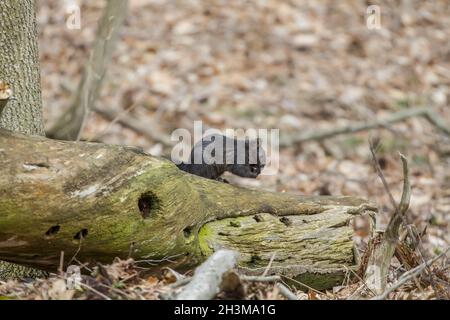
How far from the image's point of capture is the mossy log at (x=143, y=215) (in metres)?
2.90

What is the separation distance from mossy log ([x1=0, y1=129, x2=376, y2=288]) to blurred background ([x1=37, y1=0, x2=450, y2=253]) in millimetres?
3095

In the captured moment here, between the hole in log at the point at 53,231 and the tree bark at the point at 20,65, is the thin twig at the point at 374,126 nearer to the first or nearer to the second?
the tree bark at the point at 20,65

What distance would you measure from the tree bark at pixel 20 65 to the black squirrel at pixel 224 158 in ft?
2.98

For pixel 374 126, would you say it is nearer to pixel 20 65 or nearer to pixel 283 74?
pixel 283 74

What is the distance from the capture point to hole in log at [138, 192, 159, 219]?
125 inches

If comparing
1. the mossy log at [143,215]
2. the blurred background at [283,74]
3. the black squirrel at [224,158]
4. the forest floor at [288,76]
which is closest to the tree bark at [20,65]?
the mossy log at [143,215]

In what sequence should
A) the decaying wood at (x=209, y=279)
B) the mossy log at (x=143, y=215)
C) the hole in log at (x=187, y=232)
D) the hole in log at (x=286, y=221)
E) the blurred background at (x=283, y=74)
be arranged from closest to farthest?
1. the decaying wood at (x=209, y=279)
2. the mossy log at (x=143, y=215)
3. the hole in log at (x=187, y=232)
4. the hole in log at (x=286, y=221)
5. the blurred background at (x=283, y=74)

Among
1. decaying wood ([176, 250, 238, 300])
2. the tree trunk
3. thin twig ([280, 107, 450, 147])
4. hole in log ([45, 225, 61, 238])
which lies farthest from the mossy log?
thin twig ([280, 107, 450, 147])

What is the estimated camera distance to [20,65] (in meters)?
3.72

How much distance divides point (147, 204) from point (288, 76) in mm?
5926

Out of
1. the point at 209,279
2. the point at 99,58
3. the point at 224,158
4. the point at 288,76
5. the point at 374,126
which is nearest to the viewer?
the point at 209,279

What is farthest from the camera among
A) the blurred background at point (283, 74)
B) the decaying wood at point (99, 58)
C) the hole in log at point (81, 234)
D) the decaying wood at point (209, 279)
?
the blurred background at point (283, 74)

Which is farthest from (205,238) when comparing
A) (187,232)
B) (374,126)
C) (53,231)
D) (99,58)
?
(374,126)

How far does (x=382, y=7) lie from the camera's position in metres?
9.74
